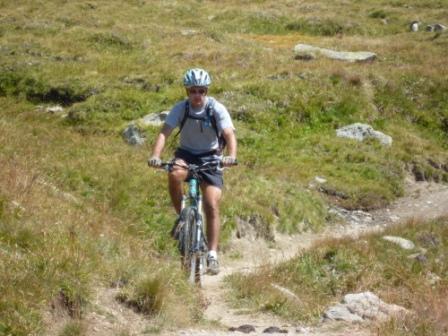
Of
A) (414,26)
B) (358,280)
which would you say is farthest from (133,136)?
(414,26)

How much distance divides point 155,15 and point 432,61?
22681 millimetres

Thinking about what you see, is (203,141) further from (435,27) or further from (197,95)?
(435,27)

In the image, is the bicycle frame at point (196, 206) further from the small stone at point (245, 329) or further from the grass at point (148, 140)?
the small stone at point (245, 329)

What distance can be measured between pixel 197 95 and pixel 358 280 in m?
3.61

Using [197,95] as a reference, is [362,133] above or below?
below

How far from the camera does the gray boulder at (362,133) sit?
20.5 metres

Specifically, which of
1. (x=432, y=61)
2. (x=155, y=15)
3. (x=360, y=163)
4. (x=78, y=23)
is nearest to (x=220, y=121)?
(x=360, y=163)

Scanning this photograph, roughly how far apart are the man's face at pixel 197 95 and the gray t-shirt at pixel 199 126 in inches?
4.5

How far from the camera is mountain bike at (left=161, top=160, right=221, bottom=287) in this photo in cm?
938

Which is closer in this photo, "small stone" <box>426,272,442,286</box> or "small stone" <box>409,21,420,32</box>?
"small stone" <box>426,272,442,286</box>

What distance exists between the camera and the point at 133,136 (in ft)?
63.2

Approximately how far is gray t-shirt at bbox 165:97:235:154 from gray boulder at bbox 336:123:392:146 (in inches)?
448

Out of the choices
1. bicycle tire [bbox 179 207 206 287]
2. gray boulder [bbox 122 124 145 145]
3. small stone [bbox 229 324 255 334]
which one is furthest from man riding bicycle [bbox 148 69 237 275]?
gray boulder [bbox 122 124 145 145]

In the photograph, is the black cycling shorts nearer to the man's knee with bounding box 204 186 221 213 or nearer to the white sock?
the man's knee with bounding box 204 186 221 213
